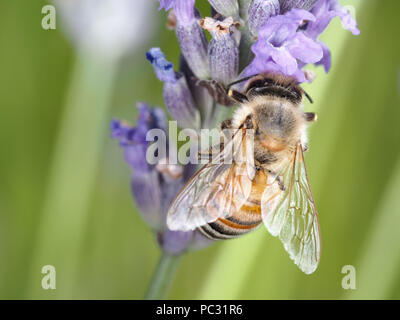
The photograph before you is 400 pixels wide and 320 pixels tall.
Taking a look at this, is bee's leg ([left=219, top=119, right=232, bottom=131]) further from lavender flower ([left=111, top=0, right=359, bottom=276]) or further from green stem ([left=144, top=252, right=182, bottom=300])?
green stem ([left=144, top=252, right=182, bottom=300])

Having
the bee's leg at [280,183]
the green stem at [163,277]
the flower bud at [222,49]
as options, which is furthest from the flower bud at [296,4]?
the green stem at [163,277]

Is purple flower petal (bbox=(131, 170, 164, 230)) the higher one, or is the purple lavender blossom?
the purple lavender blossom

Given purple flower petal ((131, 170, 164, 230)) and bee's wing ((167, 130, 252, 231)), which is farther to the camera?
purple flower petal ((131, 170, 164, 230))

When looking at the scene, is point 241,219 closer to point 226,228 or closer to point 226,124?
point 226,228

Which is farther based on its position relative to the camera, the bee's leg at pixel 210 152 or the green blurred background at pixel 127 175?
the green blurred background at pixel 127 175

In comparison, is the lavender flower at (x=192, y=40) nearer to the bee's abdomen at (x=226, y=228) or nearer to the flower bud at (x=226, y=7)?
the flower bud at (x=226, y=7)

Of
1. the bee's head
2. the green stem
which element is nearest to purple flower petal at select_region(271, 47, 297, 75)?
the bee's head

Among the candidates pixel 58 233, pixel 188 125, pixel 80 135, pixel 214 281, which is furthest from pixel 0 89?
pixel 214 281
